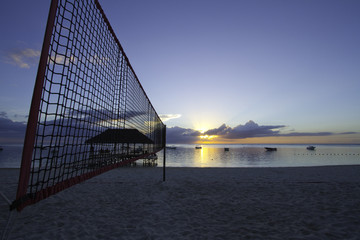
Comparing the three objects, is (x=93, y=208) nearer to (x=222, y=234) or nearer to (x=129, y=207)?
(x=129, y=207)

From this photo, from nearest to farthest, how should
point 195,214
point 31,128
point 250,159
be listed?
1. point 31,128
2. point 195,214
3. point 250,159

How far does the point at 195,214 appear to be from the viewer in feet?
17.1

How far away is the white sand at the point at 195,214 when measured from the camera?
13.5ft

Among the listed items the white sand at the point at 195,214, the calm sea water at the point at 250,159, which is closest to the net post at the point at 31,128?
the white sand at the point at 195,214

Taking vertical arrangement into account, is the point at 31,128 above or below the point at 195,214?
above

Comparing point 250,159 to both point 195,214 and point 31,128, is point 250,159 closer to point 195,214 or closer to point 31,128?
point 195,214

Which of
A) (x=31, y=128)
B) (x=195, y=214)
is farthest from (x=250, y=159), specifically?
(x=31, y=128)

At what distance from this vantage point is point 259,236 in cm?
393

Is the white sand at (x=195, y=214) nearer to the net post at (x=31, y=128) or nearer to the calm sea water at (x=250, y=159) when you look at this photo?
the net post at (x=31, y=128)

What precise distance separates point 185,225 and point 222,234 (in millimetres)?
872

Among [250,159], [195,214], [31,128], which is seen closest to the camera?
[31,128]

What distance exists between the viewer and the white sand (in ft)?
13.5

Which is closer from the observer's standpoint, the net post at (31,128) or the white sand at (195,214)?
the net post at (31,128)

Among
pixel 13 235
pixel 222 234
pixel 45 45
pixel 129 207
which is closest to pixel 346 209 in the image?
pixel 222 234
